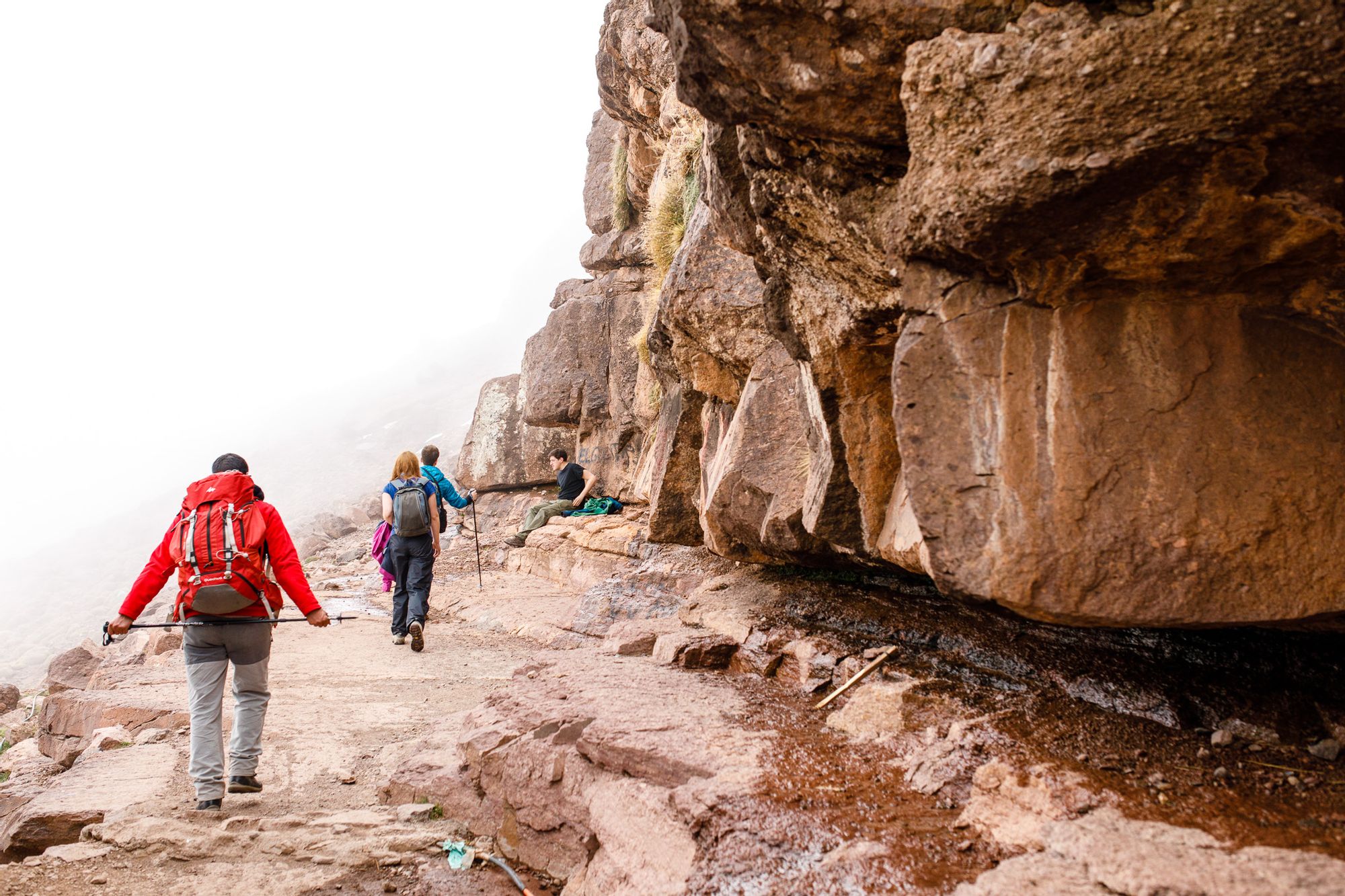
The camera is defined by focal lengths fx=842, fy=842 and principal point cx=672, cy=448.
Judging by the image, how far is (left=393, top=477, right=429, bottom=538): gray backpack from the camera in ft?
30.0

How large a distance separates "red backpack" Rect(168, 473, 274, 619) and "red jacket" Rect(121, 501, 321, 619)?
0.23 feet

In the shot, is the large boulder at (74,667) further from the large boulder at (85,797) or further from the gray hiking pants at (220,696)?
the gray hiking pants at (220,696)

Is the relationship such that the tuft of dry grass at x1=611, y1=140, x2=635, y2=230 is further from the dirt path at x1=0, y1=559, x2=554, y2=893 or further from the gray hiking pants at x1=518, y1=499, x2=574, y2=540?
the dirt path at x1=0, y1=559, x2=554, y2=893

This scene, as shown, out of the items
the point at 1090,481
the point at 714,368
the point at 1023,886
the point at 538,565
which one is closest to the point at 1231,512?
the point at 1090,481

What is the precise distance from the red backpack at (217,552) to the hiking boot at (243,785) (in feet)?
3.35

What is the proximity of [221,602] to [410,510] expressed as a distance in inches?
173

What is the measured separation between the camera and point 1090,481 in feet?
10.8

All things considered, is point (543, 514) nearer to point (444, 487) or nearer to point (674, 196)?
point (444, 487)

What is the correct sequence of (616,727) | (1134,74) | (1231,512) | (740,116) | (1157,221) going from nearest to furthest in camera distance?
(1134,74), (1157,221), (1231,512), (740,116), (616,727)

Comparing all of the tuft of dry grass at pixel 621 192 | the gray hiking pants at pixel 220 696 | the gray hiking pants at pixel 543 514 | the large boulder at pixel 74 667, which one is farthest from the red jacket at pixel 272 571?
the tuft of dry grass at pixel 621 192

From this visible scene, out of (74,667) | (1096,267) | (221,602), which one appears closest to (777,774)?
(1096,267)

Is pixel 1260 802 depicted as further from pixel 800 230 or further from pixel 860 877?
pixel 800 230

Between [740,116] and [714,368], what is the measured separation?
435 centimetres

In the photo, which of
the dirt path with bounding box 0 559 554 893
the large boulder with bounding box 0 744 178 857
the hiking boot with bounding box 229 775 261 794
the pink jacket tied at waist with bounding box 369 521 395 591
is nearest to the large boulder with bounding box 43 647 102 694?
the dirt path with bounding box 0 559 554 893
